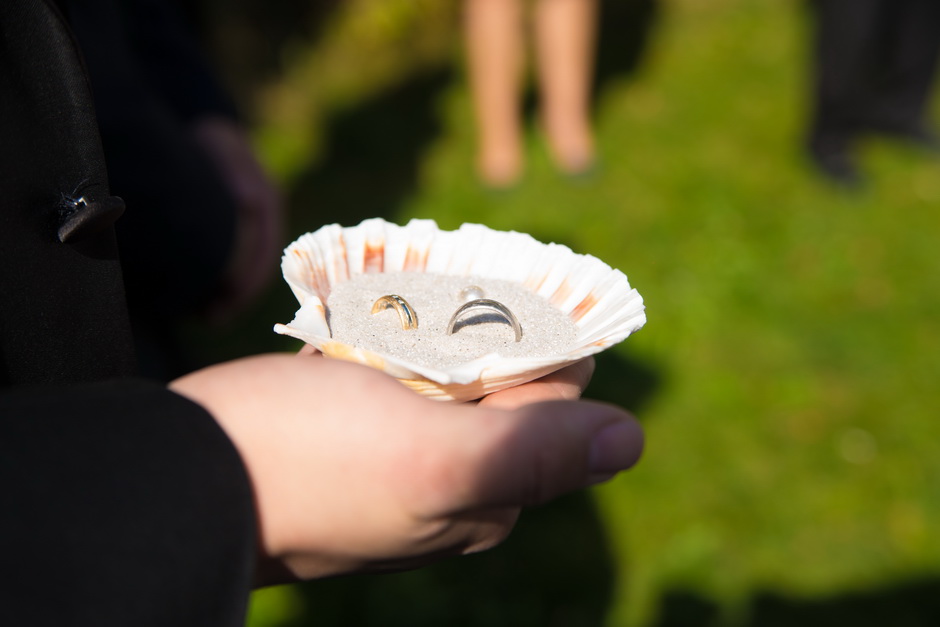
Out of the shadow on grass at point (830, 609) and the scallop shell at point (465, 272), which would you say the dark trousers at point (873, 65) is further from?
the scallop shell at point (465, 272)

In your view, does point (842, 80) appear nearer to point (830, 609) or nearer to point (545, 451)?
point (830, 609)

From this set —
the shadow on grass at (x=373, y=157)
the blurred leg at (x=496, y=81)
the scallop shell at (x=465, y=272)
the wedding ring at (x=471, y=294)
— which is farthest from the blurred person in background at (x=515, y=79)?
the wedding ring at (x=471, y=294)

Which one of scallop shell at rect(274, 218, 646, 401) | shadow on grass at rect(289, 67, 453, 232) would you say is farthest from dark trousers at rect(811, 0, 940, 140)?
scallop shell at rect(274, 218, 646, 401)

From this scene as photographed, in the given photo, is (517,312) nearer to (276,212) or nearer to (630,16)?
(276,212)

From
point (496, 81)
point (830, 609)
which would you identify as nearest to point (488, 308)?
point (830, 609)

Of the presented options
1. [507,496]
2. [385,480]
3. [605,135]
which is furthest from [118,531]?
[605,135]
